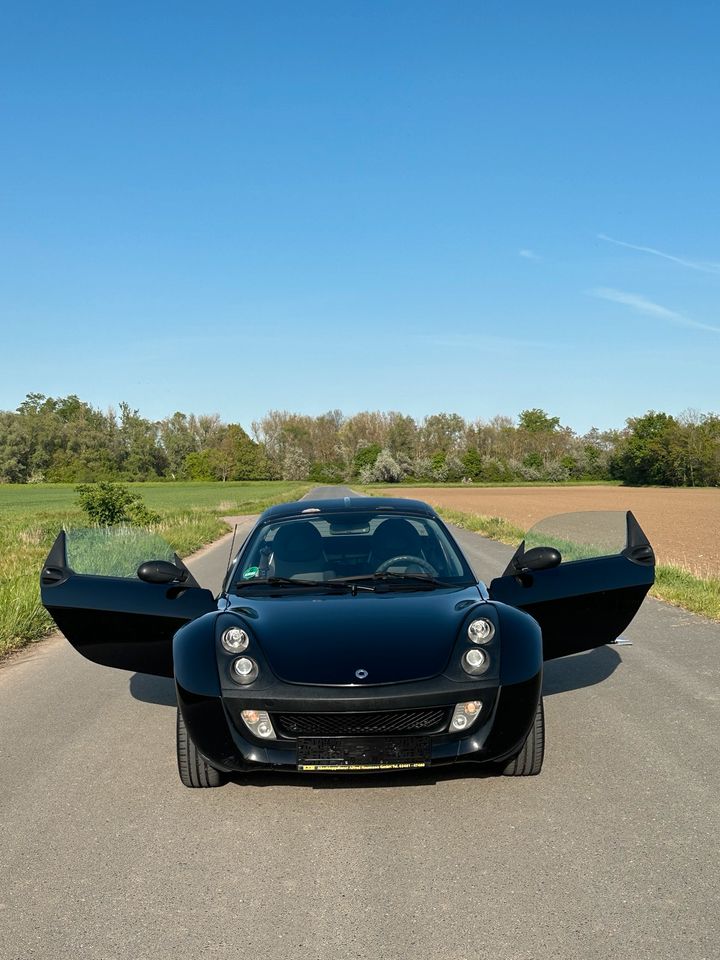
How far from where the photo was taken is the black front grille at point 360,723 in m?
3.80

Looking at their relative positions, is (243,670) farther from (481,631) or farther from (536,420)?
(536,420)

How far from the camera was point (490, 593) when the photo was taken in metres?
5.01

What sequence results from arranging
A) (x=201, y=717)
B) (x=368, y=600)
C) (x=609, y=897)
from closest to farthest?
(x=609, y=897) < (x=201, y=717) < (x=368, y=600)

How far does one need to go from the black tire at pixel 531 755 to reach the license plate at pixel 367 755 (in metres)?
0.70

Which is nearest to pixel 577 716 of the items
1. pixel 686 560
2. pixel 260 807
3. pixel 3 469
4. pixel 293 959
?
pixel 260 807

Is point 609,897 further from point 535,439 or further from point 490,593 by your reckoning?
point 535,439

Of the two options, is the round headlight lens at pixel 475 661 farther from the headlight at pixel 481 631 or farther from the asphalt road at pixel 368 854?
the asphalt road at pixel 368 854

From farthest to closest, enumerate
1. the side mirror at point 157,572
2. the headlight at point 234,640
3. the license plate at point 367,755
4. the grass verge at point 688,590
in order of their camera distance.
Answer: the grass verge at point 688,590 → the side mirror at point 157,572 → the headlight at point 234,640 → the license plate at point 367,755

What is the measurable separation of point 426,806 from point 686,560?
15.5m

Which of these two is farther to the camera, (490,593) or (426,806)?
(490,593)

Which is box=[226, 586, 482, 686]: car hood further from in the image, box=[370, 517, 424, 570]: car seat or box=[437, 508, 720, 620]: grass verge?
box=[437, 508, 720, 620]: grass verge

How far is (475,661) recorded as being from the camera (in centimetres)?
402

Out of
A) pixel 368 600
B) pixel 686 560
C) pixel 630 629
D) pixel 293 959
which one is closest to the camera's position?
pixel 293 959

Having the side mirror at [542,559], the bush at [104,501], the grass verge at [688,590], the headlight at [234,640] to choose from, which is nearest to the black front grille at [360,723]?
the headlight at [234,640]
